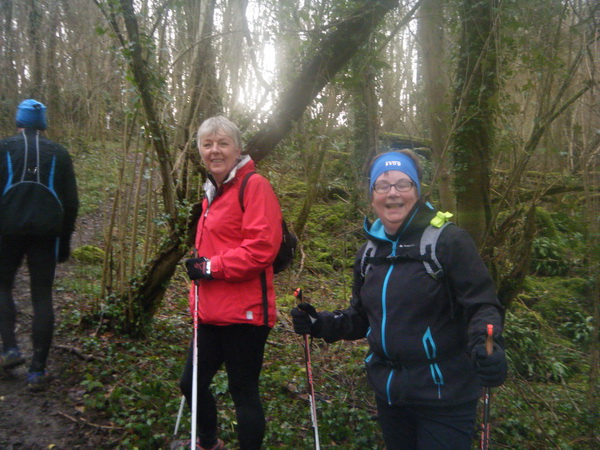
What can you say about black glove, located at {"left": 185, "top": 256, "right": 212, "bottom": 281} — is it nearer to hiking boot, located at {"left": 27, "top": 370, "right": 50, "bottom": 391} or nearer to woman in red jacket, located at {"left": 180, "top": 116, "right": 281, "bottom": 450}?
woman in red jacket, located at {"left": 180, "top": 116, "right": 281, "bottom": 450}

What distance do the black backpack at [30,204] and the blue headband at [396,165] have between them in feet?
8.77

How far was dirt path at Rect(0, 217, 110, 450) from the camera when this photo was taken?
3.45 meters

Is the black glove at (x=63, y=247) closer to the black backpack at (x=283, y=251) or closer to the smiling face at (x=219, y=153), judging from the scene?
the smiling face at (x=219, y=153)

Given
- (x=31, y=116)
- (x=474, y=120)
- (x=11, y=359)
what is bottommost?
(x=11, y=359)

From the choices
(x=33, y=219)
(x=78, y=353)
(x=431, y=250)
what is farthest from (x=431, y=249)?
(x=78, y=353)

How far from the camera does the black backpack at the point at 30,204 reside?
3717mm

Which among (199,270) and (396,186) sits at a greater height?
(396,186)

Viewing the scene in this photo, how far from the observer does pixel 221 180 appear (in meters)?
3.07

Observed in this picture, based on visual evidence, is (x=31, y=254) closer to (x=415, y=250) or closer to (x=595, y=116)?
(x=415, y=250)

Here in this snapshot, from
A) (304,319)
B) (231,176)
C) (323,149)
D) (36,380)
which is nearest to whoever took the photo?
(304,319)

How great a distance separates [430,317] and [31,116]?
3443 mm

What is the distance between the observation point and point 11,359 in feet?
12.9

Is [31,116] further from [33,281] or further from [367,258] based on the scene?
[367,258]

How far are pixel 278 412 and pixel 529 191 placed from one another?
3517mm
